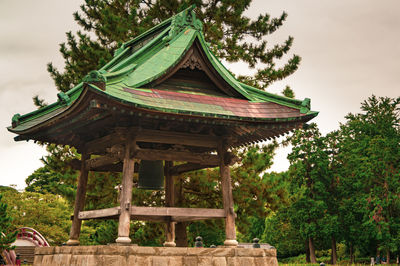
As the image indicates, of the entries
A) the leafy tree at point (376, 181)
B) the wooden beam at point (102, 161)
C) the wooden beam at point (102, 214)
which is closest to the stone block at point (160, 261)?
the wooden beam at point (102, 214)

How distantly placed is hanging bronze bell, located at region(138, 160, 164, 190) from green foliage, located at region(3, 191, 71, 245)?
19.3m

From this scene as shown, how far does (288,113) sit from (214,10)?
11387mm

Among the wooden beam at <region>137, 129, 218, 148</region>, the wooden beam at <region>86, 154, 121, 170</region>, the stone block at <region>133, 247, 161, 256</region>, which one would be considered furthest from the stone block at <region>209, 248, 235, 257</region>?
the wooden beam at <region>86, 154, 121, 170</region>

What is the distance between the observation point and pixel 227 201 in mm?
9898

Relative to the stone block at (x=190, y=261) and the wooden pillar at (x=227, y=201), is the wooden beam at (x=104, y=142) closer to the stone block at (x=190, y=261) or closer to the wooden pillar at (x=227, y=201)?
the wooden pillar at (x=227, y=201)

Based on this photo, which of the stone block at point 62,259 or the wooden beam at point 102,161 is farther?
the wooden beam at point 102,161

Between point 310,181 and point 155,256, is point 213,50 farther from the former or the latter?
point 310,181

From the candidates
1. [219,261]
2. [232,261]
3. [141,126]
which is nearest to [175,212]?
[219,261]

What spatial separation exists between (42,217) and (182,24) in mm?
A: 22250

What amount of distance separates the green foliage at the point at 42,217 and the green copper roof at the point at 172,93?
18963 millimetres

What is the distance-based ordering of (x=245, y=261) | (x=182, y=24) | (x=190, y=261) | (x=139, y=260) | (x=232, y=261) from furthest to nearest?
(x=182, y=24), (x=245, y=261), (x=232, y=261), (x=190, y=261), (x=139, y=260)

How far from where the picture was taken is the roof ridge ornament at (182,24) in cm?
1081

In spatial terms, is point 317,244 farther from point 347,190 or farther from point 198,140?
point 198,140

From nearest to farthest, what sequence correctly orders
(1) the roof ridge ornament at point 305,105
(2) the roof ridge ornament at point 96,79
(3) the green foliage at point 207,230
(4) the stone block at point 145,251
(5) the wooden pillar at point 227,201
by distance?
(2) the roof ridge ornament at point 96,79 < (4) the stone block at point 145,251 < (5) the wooden pillar at point 227,201 < (1) the roof ridge ornament at point 305,105 < (3) the green foliage at point 207,230
